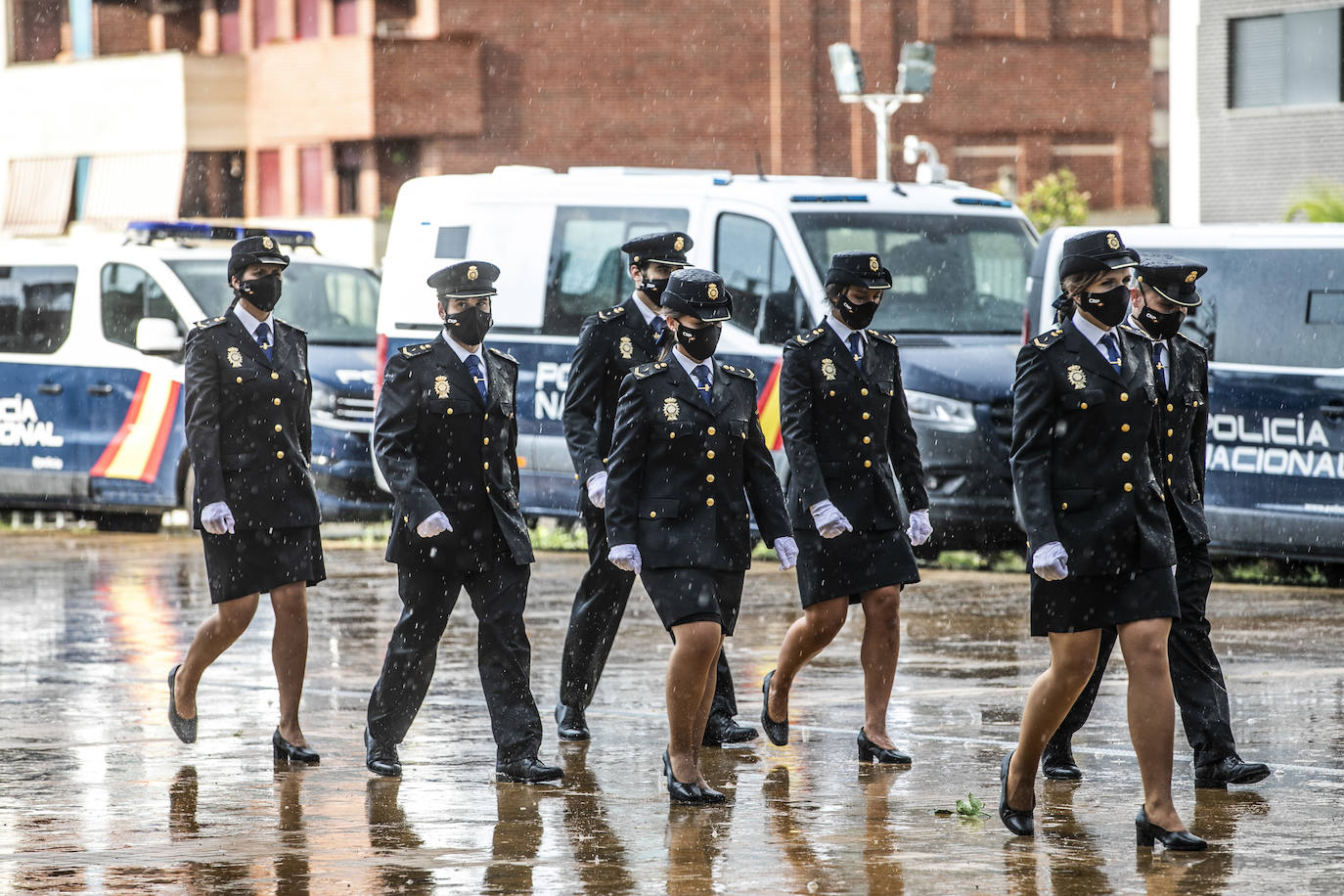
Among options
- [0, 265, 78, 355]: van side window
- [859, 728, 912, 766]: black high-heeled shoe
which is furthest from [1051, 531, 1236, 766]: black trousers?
[0, 265, 78, 355]: van side window

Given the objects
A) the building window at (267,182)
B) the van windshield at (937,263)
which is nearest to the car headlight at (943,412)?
the van windshield at (937,263)

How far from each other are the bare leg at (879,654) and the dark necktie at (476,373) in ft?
5.06

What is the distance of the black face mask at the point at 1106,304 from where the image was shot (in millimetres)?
7395

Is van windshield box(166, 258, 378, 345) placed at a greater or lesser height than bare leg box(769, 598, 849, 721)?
greater

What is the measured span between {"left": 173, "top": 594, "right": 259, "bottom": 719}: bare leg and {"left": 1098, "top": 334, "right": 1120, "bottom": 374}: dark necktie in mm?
3331

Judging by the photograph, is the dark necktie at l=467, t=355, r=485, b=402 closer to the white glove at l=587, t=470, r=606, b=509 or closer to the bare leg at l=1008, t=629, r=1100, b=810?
the white glove at l=587, t=470, r=606, b=509

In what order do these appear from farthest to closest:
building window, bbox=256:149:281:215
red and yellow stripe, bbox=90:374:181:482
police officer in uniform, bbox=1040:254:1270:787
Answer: building window, bbox=256:149:281:215
red and yellow stripe, bbox=90:374:181:482
police officer in uniform, bbox=1040:254:1270:787

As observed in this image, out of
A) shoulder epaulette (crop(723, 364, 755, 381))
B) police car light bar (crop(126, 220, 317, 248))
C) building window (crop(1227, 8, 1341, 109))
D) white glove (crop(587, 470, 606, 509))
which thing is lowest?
white glove (crop(587, 470, 606, 509))

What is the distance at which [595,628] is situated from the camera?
952 cm

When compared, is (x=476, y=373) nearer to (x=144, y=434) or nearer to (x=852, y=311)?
(x=852, y=311)

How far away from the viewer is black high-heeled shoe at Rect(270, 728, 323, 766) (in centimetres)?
895

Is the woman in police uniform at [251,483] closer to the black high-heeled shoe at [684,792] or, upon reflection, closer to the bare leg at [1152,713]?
the black high-heeled shoe at [684,792]

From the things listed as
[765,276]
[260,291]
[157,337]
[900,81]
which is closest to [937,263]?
[765,276]

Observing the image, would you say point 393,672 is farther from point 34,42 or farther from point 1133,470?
point 34,42
